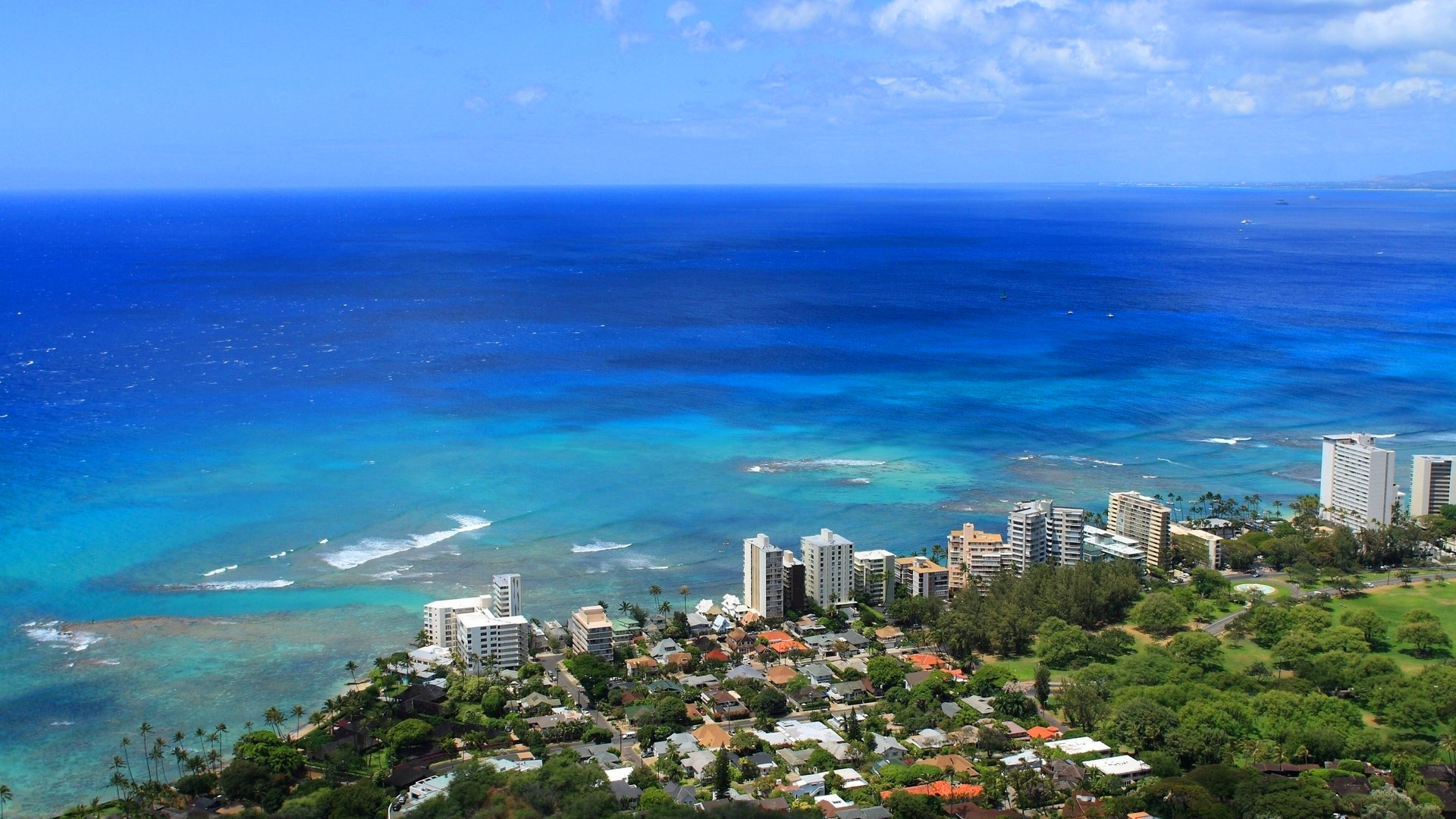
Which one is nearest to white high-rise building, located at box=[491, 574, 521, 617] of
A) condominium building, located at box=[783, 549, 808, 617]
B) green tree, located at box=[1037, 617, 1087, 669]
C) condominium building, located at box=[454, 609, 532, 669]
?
condominium building, located at box=[454, 609, 532, 669]

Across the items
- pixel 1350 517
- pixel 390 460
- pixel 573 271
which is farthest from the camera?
pixel 573 271

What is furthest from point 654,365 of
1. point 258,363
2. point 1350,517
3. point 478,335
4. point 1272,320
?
point 1272,320

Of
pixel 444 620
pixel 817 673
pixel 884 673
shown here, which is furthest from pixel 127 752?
pixel 884 673

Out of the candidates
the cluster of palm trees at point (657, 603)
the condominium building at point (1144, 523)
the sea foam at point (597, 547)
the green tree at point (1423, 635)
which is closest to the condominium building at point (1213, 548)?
the condominium building at point (1144, 523)

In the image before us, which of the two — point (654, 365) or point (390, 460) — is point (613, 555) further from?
point (654, 365)

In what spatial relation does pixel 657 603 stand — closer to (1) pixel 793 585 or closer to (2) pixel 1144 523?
(1) pixel 793 585

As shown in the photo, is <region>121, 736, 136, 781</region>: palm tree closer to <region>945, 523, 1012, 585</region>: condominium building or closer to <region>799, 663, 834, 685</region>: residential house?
<region>799, 663, 834, 685</region>: residential house
